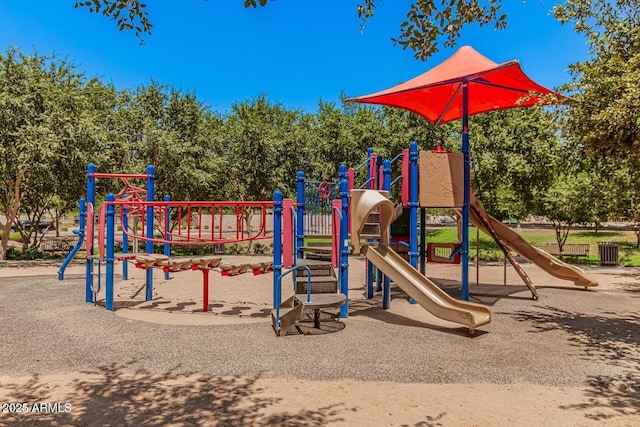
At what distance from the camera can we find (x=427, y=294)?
8.31 m

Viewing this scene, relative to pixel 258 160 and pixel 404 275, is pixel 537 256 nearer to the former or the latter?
pixel 404 275

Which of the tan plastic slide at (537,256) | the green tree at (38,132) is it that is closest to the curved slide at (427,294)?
the tan plastic slide at (537,256)

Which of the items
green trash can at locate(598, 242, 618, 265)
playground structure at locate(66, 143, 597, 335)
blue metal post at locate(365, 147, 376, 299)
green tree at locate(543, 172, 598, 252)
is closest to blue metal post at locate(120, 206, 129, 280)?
playground structure at locate(66, 143, 597, 335)

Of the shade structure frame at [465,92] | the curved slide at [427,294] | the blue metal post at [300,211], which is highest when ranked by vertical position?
the shade structure frame at [465,92]

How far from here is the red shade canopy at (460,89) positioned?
33.9 ft

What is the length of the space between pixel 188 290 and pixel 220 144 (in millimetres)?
14995

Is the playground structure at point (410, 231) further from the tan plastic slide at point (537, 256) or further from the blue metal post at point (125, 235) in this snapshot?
the blue metal post at point (125, 235)

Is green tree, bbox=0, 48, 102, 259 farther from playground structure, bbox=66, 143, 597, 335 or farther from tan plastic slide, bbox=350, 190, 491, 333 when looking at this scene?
tan plastic slide, bbox=350, 190, 491, 333

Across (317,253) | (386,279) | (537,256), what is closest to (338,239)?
(317,253)

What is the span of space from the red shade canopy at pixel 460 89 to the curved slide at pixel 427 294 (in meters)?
4.01

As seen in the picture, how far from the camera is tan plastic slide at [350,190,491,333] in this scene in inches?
311

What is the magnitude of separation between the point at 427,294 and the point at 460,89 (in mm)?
5228

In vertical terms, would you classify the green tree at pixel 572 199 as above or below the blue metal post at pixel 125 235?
above

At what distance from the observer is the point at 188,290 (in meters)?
12.6
